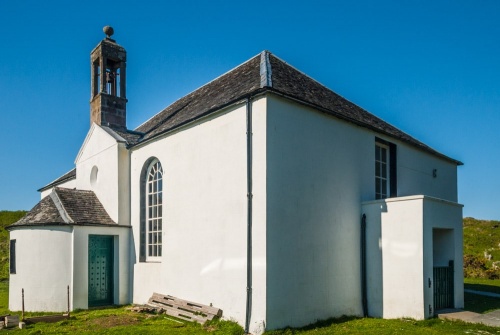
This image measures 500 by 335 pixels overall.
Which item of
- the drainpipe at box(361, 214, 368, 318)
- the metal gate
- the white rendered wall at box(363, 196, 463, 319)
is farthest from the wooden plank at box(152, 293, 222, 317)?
the metal gate

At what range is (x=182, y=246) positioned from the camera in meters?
13.6

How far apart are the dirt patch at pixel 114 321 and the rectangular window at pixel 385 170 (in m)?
9.29

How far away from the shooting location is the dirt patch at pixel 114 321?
39.5 ft

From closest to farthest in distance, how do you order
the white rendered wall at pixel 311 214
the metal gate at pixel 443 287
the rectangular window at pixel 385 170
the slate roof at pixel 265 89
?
1. the white rendered wall at pixel 311 214
2. the slate roof at pixel 265 89
3. the metal gate at pixel 443 287
4. the rectangular window at pixel 385 170

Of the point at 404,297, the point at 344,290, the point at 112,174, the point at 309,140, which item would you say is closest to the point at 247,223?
the point at 309,140

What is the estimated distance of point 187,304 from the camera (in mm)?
12750

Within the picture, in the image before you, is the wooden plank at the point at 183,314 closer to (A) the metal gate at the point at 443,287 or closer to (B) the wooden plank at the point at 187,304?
(B) the wooden plank at the point at 187,304

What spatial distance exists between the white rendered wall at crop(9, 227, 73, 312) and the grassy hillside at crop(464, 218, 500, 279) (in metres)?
24.2

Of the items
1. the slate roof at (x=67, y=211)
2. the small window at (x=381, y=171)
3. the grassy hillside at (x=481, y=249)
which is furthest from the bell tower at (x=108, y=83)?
the grassy hillside at (x=481, y=249)

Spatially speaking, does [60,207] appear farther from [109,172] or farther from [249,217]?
[249,217]

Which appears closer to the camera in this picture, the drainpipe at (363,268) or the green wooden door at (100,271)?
the drainpipe at (363,268)

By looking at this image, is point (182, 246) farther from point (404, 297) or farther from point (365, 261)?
point (404, 297)

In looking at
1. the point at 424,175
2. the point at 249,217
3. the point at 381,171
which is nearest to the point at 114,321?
the point at 249,217

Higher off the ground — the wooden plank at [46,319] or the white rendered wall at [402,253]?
the white rendered wall at [402,253]
